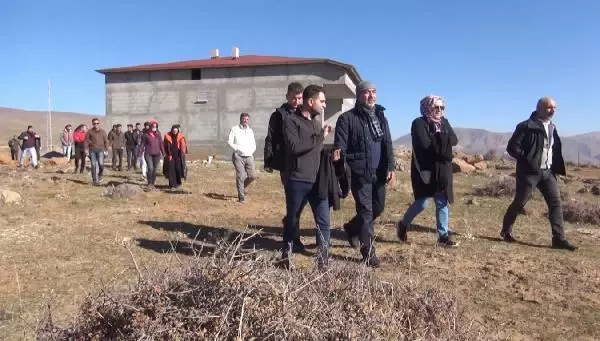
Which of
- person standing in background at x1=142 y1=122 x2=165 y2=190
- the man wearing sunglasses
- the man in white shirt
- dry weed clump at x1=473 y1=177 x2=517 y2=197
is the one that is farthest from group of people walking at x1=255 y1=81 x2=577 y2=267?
the man wearing sunglasses

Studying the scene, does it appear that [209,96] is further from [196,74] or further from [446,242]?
[446,242]

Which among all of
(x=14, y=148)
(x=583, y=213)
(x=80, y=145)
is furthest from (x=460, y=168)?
(x=14, y=148)

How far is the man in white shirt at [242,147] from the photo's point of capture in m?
9.29

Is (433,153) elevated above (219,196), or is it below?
above

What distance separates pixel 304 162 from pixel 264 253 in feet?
7.20

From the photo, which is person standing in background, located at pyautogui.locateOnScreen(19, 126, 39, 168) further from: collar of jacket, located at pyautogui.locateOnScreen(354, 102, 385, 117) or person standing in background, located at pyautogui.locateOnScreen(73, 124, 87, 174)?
collar of jacket, located at pyautogui.locateOnScreen(354, 102, 385, 117)

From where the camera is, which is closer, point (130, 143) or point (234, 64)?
point (130, 143)

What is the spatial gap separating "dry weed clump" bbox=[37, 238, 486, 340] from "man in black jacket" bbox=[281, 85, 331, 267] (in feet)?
7.29

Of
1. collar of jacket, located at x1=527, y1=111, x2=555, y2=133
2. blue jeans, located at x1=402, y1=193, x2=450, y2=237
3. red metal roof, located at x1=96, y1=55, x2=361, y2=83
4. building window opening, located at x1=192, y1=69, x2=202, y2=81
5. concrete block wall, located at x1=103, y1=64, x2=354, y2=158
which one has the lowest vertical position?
blue jeans, located at x1=402, y1=193, x2=450, y2=237

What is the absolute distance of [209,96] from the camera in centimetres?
2528

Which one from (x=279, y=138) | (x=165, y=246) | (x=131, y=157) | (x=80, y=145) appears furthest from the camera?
(x=131, y=157)

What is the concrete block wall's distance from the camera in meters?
24.5

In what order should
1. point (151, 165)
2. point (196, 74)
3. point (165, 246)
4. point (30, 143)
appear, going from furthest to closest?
1. point (196, 74)
2. point (30, 143)
3. point (151, 165)
4. point (165, 246)

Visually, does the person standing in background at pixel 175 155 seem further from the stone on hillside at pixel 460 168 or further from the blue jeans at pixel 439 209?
the stone on hillside at pixel 460 168
